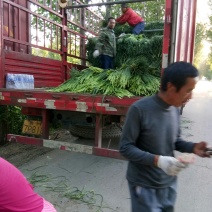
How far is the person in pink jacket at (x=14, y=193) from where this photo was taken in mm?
1245

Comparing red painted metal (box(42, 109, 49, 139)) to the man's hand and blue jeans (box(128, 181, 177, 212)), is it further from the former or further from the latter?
the man's hand

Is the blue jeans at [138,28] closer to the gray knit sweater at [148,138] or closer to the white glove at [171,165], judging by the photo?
the gray knit sweater at [148,138]

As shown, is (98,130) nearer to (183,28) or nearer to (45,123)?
(45,123)

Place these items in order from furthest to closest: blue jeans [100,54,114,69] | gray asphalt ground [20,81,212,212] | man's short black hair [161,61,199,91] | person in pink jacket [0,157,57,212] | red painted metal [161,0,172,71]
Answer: blue jeans [100,54,114,69] → red painted metal [161,0,172,71] → gray asphalt ground [20,81,212,212] → man's short black hair [161,61,199,91] → person in pink jacket [0,157,57,212]

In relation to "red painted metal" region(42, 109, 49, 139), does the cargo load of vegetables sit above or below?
above

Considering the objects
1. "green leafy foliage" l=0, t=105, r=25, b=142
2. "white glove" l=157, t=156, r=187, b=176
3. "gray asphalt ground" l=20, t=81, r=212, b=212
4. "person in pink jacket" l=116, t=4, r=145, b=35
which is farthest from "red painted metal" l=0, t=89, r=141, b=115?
"person in pink jacket" l=116, t=4, r=145, b=35

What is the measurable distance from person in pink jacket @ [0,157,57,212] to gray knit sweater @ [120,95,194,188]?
548mm

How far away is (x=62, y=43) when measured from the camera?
5320 mm

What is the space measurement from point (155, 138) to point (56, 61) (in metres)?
3.84

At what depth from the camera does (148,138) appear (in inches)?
61.6

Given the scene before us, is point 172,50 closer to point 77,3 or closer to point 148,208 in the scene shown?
point 148,208

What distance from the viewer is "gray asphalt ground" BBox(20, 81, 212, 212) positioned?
2.87 metres

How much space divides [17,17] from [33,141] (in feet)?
7.46

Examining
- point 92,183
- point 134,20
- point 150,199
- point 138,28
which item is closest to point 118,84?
point 92,183
